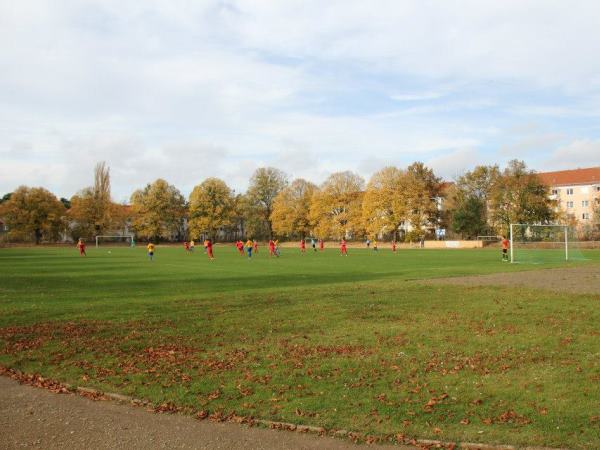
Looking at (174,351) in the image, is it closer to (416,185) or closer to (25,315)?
A: (25,315)

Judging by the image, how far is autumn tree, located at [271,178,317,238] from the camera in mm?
105062

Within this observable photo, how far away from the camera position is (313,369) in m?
9.02

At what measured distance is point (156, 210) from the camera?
11606 centimetres

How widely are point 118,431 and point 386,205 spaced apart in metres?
88.2

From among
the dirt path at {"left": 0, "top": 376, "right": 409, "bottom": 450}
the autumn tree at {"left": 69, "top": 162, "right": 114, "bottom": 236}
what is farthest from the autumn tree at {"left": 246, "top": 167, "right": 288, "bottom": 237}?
the dirt path at {"left": 0, "top": 376, "right": 409, "bottom": 450}

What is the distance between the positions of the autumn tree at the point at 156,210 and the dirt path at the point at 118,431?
110924mm

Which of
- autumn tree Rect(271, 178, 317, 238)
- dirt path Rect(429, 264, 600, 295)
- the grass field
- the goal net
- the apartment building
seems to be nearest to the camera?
the grass field

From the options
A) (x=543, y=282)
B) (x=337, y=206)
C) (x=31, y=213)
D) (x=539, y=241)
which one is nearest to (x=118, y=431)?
(x=543, y=282)

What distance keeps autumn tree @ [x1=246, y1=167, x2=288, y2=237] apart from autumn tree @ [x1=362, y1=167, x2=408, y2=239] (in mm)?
27575

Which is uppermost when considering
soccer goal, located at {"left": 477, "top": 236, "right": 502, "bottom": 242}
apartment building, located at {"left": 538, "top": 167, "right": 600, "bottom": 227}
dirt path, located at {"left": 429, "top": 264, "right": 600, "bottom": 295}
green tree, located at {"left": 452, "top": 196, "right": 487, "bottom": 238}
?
apartment building, located at {"left": 538, "top": 167, "right": 600, "bottom": 227}

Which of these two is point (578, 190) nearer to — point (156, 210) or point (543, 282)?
point (156, 210)

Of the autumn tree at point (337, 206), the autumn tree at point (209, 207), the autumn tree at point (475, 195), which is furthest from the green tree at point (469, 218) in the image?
the autumn tree at point (209, 207)

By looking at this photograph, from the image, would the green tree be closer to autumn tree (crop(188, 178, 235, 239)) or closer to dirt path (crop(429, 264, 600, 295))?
autumn tree (crop(188, 178, 235, 239))

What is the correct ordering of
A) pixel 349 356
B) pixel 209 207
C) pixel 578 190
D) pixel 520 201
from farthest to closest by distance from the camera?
pixel 578 190, pixel 209 207, pixel 520 201, pixel 349 356
